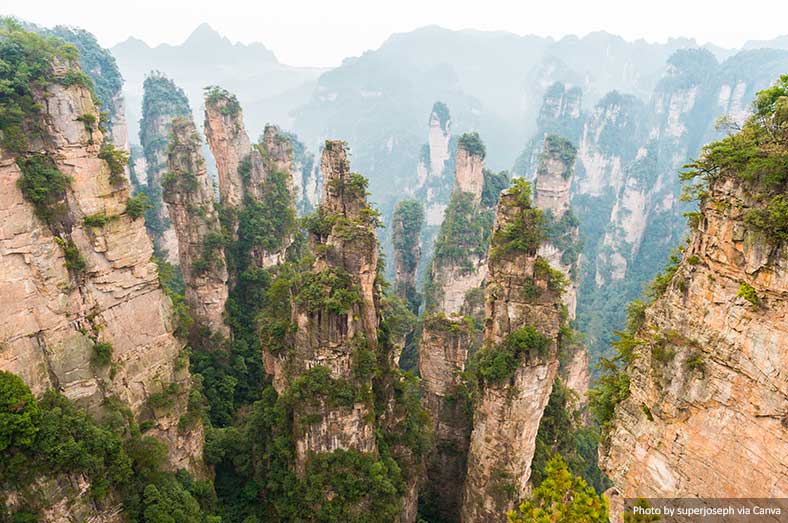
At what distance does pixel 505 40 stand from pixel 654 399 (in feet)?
702

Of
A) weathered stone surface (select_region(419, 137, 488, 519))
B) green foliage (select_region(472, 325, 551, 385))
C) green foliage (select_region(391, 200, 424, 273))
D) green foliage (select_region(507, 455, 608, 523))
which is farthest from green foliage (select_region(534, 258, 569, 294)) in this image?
green foliage (select_region(391, 200, 424, 273))

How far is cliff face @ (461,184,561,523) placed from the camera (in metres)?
21.2

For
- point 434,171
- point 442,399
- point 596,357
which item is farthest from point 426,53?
point 442,399

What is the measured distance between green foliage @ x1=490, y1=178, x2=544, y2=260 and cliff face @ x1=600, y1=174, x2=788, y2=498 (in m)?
9.04

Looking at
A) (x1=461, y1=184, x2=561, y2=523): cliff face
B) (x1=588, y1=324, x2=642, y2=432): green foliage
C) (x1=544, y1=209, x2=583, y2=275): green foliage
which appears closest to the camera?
(x1=588, y1=324, x2=642, y2=432): green foliage

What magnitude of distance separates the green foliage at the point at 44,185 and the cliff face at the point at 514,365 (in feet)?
57.7

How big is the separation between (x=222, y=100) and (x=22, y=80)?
67.2ft

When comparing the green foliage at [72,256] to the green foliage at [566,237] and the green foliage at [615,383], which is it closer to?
the green foliage at [615,383]

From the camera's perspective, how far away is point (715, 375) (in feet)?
33.1

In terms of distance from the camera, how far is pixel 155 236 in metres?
46.5

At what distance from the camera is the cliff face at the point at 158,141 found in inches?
1844

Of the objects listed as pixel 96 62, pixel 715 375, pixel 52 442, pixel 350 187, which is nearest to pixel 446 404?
pixel 350 187

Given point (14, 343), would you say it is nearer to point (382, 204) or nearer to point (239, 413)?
point (239, 413)

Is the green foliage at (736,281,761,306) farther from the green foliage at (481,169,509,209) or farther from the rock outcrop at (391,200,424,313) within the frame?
the green foliage at (481,169,509,209)
